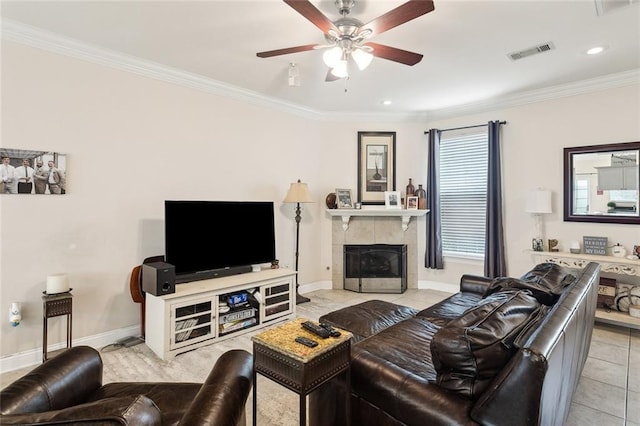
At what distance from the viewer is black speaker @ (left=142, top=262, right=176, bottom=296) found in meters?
2.89

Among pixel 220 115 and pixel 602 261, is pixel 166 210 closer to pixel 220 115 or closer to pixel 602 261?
pixel 220 115

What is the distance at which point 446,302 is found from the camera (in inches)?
118

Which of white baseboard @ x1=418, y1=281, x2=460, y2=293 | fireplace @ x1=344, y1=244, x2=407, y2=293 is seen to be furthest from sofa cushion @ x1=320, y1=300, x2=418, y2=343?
white baseboard @ x1=418, y1=281, x2=460, y2=293

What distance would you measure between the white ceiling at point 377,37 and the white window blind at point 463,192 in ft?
3.29

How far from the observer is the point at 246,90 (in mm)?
4266

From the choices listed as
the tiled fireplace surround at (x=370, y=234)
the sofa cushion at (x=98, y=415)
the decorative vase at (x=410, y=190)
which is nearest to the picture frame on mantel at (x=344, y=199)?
the tiled fireplace surround at (x=370, y=234)

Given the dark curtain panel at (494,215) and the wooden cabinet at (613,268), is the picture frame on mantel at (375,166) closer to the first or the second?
the dark curtain panel at (494,215)

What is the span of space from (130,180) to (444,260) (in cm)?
458

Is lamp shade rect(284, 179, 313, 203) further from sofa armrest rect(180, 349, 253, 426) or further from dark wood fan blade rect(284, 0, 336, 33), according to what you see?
sofa armrest rect(180, 349, 253, 426)

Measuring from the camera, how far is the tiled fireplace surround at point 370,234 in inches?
211

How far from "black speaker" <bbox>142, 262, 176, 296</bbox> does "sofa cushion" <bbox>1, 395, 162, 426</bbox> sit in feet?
7.01

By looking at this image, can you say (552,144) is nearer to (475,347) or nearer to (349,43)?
(349,43)

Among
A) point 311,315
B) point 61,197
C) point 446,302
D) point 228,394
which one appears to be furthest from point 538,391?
point 61,197

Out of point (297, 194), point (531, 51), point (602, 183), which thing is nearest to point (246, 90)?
point (297, 194)
